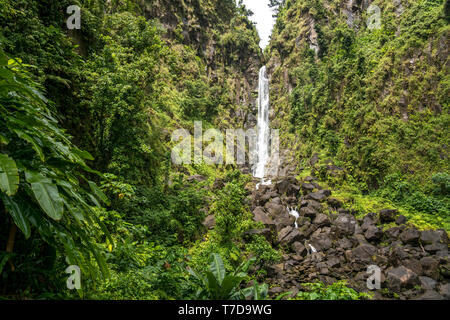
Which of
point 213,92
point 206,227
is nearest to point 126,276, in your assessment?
point 206,227

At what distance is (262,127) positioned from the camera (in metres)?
34.2

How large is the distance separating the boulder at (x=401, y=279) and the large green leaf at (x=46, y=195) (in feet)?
36.0

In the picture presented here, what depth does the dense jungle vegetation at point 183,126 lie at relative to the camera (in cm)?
210

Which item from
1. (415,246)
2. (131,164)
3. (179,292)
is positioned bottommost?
(415,246)

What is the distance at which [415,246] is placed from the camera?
1022 cm

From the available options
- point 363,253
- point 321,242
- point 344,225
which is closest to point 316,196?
point 344,225

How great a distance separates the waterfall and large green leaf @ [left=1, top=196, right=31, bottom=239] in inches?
1123

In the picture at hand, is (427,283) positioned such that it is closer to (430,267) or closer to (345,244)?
(430,267)

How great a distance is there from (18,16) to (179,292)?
20.7 ft

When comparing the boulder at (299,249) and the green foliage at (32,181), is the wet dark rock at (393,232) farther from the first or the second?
the green foliage at (32,181)

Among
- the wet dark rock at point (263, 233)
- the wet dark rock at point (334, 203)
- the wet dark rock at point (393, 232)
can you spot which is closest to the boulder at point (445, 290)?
the wet dark rock at point (393, 232)

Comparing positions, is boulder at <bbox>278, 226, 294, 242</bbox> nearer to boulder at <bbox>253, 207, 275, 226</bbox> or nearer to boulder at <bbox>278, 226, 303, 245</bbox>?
boulder at <bbox>278, 226, 303, 245</bbox>

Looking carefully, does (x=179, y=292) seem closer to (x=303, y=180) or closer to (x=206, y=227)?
(x=206, y=227)

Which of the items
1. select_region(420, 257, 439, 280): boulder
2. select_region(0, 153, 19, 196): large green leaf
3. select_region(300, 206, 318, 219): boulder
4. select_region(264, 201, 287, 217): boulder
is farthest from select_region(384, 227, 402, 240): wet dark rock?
select_region(0, 153, 19, 196): large green leaf
